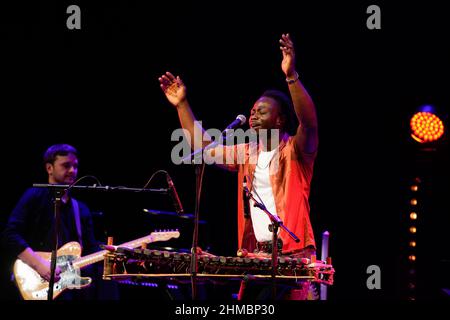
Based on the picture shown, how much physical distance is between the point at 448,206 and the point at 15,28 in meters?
5.42

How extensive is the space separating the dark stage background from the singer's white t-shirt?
7.88 ft

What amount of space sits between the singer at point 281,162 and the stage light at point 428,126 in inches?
83.1

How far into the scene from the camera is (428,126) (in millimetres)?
6484

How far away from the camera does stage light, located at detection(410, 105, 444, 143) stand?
6484mm

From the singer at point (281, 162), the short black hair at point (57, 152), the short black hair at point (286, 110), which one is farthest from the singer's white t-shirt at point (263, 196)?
the short black hair at point (57, 152)

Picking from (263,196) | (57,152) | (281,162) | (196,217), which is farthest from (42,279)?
(196,217)

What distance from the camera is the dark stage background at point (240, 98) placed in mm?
6562

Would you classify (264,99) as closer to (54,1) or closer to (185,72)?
(185,72)

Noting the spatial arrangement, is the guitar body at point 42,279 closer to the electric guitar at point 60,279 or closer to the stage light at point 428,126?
the electric guitar at point 60,279

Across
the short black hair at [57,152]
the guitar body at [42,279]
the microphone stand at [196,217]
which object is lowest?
the guitar body at [42,279]

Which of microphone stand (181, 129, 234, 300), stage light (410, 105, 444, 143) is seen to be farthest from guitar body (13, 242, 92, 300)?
stage light (410, 105, 444, 143)

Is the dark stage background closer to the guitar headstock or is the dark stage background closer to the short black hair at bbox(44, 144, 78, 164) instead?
the guitar headstock

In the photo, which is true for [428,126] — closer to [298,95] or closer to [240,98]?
[240,98]
